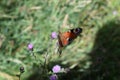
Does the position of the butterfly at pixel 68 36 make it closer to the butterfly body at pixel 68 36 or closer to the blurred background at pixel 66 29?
the butterfly body at pixel 68 36

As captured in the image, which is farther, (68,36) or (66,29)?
(66,29)

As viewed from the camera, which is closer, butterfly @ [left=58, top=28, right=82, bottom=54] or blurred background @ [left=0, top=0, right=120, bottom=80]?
butterfly @ [left=58, top=28, right=82, bottom=54]

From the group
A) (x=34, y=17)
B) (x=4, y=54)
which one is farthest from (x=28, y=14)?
(x=4, y=54)

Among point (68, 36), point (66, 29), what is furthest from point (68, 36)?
point (66, 29)

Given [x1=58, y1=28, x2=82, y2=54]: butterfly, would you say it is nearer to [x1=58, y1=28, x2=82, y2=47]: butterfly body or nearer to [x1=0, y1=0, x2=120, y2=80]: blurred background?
[x1=58, y1=28, x2=82, y2=47]: butterfly body

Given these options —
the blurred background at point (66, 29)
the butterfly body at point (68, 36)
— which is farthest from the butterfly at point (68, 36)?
the blurred background at point (66, 29)

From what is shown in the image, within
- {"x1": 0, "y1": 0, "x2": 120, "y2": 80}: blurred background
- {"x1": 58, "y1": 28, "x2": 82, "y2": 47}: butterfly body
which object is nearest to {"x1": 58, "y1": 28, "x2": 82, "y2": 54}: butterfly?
{"x1": 58, "y1": 28, "x2": 82, "y2": 47}: butterfly body

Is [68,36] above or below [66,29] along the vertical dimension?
below

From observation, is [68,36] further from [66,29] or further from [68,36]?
[66,29]

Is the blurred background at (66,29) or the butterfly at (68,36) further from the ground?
the blurred background at (66,29)
